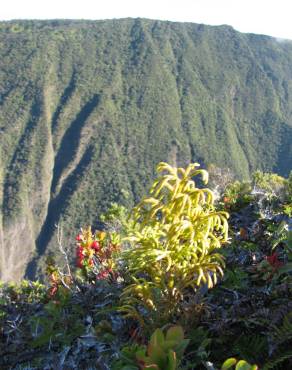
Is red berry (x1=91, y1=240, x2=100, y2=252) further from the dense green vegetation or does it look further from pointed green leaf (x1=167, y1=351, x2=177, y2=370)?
pointed green leaf (x1=167, y1=351, x2=177, y2=370)

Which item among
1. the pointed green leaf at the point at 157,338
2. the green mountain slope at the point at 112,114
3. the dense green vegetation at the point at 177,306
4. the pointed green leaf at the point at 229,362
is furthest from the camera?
the green mountain slope at the point at 112,114

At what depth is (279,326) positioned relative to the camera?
2.47 metres

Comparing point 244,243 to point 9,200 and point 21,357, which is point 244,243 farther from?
point 9,200

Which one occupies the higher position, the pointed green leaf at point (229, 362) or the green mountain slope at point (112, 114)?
the green mountain slope at point (112, 114)

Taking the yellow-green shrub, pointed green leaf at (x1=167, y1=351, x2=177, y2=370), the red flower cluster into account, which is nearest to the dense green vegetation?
the yellow-green shrub

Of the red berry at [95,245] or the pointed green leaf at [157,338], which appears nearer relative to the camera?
the pointed green leaf at [157,338]

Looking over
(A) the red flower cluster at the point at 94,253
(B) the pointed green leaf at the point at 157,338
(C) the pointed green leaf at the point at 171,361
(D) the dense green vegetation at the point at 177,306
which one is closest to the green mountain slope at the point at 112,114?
(A) the red flower cluster at the point at 94,253

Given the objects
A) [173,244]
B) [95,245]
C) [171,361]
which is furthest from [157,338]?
[95,245]

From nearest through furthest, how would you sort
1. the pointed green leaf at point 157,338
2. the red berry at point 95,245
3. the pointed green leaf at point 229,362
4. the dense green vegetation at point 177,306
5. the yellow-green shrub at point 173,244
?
the pointed green leaf at point 229,362 → the pointed green leaf at point 157,338 → the dense green vegetation at point 177,306 → the yellow-green shrub at point 173,244 → the red berry at point 95,245

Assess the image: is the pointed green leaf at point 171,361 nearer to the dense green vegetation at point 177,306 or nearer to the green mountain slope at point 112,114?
the dense green vegetation at point 177,306

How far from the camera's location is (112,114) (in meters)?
148

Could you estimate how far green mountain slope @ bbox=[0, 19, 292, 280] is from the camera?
125m

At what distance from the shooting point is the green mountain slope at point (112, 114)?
125m

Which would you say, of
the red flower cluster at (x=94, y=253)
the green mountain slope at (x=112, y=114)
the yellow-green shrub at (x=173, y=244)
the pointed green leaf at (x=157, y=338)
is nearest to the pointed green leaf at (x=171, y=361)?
the pointed green leaf at (x=157, y=338)
